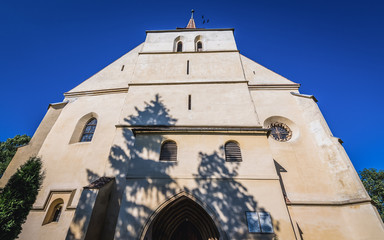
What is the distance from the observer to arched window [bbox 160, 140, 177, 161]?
288 inches

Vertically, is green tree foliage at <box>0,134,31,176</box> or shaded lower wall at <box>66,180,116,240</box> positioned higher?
green tree foliage at <box>0,134,31,176</box>

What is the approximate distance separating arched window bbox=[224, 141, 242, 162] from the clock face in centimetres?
380

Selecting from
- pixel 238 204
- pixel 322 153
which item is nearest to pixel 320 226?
pixel 322 153

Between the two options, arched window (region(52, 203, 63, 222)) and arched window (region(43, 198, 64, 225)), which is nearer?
arched window (region(43, 198, 64, 225))

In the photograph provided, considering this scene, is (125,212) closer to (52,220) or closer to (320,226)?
(52,220)

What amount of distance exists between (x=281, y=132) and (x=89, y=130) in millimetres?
11374

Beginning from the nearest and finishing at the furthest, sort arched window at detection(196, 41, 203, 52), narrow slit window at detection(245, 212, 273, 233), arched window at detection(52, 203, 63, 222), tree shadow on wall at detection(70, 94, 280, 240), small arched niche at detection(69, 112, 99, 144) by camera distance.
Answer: narrow slit window at detection(245, 212, 273, 233) → tree shadow on wall at detection(70, 94, 280, 240) → arched window at detection(52, 203, 63, 222) → small arched niche at detection(69, 112, 99, 144) → arched window at detection(196, 41, 203, 52)

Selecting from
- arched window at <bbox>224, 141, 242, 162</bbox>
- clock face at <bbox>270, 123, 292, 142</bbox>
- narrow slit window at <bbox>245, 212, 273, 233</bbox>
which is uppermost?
clock face at <bbox>270, 123, 292, 142</bbox>

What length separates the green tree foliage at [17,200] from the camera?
5930mm

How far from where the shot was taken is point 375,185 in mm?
22016

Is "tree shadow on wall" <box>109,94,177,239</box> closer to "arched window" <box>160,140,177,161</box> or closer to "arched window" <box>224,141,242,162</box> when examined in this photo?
"arched window" <box>160,140,177,161</box>

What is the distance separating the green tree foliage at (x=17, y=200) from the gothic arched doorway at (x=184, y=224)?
469 cm

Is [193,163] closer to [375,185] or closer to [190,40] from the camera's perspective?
[190,40]

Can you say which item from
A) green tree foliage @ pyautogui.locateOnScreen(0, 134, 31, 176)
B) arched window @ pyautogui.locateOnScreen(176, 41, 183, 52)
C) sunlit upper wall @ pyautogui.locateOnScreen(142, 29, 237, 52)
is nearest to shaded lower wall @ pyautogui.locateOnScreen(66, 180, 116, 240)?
sunlit upper wall @ pyautogui.locateOnScreen(142, 29, 237, 52)
